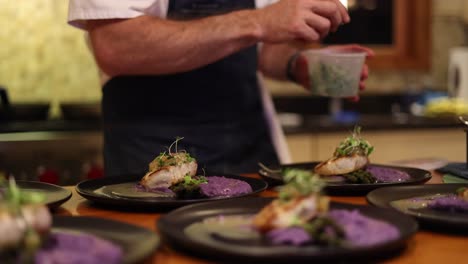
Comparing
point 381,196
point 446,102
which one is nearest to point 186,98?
point 381,196

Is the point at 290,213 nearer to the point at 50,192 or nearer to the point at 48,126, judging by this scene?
the point at 50,192

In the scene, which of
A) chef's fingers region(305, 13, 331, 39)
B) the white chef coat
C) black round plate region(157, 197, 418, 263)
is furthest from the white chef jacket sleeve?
black round plate region(157, 197, 418, 263)

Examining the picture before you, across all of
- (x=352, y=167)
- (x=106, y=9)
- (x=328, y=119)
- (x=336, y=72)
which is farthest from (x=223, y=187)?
(x=328, y=119)

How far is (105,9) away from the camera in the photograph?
179cm

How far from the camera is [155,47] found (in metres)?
1.83

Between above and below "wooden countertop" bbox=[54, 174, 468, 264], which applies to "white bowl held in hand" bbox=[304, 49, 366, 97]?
above

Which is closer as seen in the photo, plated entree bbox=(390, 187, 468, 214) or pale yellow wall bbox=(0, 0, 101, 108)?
plated entree bbox=(390, 187, 468, 214)

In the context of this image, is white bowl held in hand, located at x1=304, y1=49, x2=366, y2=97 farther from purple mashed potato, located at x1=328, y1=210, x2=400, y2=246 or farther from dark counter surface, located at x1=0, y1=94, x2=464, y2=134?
dark counter surface, located at x1=0, y1=94, x2=464, y2=134

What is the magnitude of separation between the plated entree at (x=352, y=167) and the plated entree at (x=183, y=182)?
189 millimetres

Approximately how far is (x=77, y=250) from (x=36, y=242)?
7cm

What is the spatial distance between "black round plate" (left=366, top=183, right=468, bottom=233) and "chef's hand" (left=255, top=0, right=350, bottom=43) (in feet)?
1.57

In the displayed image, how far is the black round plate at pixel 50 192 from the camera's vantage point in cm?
129

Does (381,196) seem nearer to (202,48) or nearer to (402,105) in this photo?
(202,48)

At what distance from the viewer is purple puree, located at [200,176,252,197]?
135 cm
